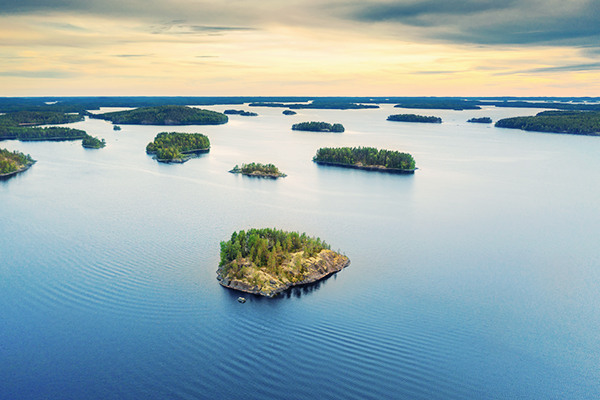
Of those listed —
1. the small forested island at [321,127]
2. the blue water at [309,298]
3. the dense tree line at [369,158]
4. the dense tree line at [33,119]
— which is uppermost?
the dense tree line at [33,119]

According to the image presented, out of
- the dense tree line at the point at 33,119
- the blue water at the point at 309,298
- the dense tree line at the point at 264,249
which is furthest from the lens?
the dense tree line at the point at 33,119

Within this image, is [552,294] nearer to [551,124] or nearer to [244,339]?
[244,339]

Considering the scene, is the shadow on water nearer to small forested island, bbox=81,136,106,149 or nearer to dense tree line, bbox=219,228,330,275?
dense tree line, bbox=219,228,330,275

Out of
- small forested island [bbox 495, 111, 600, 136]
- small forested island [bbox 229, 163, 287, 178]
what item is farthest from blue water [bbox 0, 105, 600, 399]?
small forested island [bbox 495, 111, 600, 136]

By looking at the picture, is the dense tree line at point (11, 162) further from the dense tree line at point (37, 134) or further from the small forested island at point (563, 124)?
the small forested island at point (563, 124)

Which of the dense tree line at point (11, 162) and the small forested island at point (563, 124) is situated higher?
the small forested island at point (563, 124)

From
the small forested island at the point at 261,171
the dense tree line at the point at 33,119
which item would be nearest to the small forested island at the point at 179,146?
the small forested island at the point at 261,171
